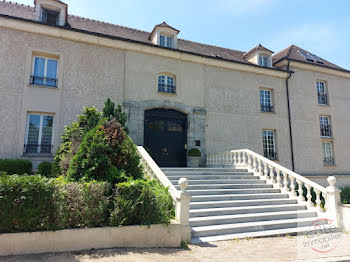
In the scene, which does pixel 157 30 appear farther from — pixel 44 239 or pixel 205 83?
pixel 44 239

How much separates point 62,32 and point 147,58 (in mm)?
3968

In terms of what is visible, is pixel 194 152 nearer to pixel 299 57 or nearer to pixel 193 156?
pixel 193 156

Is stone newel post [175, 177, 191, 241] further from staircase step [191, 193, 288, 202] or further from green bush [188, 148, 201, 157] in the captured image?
green bush [188, 148, 201, 157]

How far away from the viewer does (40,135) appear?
9.86m

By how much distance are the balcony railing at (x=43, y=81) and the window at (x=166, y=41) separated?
19.0 ft

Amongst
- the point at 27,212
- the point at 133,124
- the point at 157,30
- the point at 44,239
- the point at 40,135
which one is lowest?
the point at 44,239

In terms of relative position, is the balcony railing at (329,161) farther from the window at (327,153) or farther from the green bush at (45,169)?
the green bush at (45,169)

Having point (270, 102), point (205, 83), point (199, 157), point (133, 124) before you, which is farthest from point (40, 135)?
point (270, 102)

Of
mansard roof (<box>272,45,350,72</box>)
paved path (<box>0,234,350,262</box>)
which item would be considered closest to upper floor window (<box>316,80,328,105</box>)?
mansard roof (<box>272,45,350,72</box>)

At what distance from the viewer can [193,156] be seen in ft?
39.1

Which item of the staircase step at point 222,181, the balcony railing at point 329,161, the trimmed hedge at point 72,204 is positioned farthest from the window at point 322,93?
the trimmed hedge at point 72,204

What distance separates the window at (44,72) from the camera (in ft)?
33.6

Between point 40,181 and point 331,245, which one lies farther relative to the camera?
point 331,245

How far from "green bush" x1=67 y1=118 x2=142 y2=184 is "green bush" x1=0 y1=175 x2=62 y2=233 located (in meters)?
1.16
